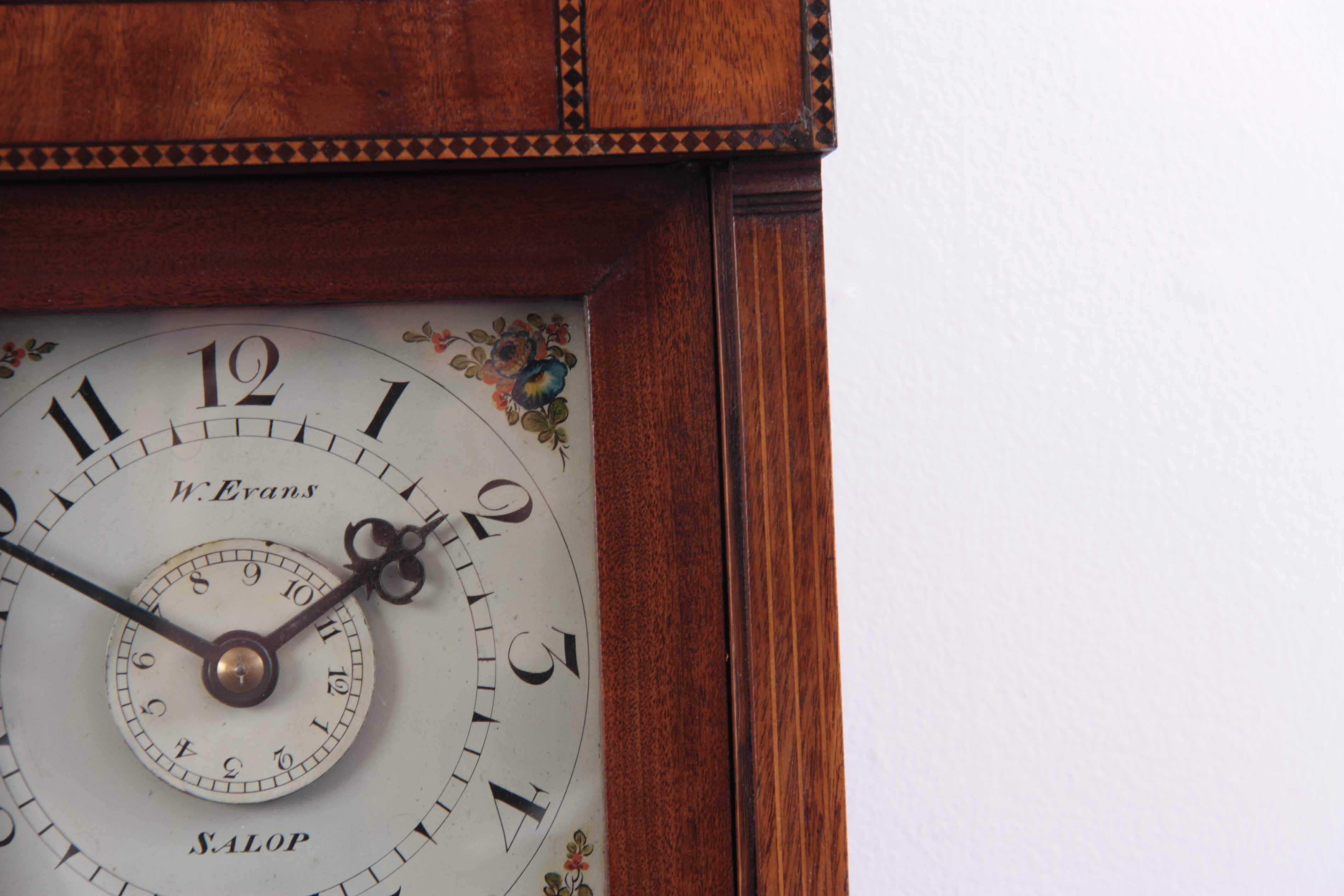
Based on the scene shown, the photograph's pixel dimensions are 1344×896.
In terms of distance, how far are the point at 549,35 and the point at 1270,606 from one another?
0.61m

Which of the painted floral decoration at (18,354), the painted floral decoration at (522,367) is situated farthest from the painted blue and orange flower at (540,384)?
the painted floral decoration at (18,354)

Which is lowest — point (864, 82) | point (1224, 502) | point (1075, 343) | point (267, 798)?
point (267, 798)

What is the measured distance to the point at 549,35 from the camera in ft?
1.38

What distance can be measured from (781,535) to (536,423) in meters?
0.13

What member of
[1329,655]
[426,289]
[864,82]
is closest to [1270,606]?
[1329,655]

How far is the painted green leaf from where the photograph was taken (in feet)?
1.57

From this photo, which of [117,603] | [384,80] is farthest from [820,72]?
[117,603]

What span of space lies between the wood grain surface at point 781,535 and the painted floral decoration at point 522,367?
83 millimetres

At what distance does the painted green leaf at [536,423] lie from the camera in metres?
0.48

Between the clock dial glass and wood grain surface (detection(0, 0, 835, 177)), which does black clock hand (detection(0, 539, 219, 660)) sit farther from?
wood grain surface (detection(0, 0, 835, 177))

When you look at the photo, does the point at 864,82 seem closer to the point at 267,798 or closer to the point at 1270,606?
the point at 1270,606

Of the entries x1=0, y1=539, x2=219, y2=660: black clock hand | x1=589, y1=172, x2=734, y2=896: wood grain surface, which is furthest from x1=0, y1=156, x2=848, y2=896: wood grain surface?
x1=0, y1=539, x2=219, y2=660: black clock hand

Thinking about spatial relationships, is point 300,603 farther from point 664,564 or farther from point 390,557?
point 664,564

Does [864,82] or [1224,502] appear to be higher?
[864,82]
